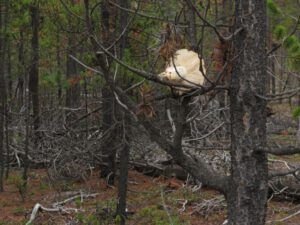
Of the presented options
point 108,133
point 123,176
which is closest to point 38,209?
point 123,176

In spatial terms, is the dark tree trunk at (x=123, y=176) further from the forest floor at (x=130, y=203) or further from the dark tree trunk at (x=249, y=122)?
the dark tree trunk at (x=249, y=122)

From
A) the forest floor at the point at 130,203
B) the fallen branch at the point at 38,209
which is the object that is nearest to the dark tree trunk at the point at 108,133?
the forest floor at the point at 130,203

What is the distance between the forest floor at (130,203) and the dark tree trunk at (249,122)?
4978mm

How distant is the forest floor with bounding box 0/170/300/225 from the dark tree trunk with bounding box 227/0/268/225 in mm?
4978

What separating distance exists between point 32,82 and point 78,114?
6.90ft

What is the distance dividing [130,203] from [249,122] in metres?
7.11

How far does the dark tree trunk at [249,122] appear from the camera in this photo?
2.89m

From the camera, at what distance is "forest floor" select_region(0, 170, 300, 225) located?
869 centimetres

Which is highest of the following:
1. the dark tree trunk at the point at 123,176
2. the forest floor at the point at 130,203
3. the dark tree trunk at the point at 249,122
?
the dark tree trunk at the point at 249,122

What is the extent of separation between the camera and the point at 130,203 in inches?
384

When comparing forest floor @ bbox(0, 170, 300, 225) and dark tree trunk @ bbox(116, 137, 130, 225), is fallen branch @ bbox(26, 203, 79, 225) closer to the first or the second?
forest floor @ bbox(0, 170, 300, 225)

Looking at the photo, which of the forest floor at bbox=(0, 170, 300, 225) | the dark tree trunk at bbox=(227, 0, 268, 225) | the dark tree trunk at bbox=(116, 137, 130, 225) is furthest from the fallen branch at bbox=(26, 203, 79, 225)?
the dark tree trunk at bbox=(227, 0, 268, 225)

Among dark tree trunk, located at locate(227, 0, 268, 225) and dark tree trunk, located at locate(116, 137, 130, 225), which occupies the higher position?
dark tree trunk, located at locate(227, 0, 268, 225)

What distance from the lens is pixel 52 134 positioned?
12.1m
